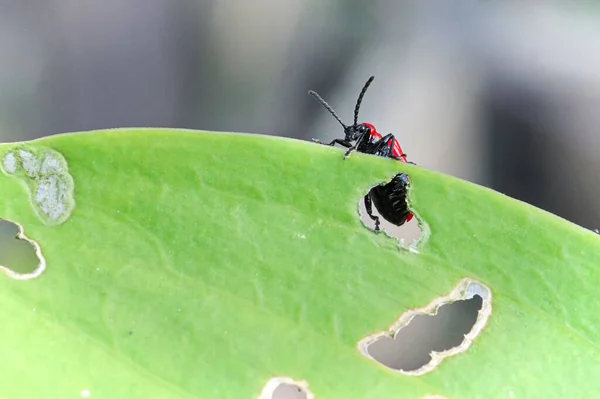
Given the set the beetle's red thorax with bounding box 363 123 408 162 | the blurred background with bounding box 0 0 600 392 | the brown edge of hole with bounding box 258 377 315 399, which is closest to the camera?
the brown edge of hole with bounding box 258 377 315 399

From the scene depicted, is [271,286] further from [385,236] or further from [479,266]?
[479,266]

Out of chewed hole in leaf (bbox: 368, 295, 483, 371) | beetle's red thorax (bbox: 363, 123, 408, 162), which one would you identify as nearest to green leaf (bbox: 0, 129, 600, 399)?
beetle's red thorax (bbox: 363, 123, 408, 162)

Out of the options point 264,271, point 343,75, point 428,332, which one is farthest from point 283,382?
point 343,75

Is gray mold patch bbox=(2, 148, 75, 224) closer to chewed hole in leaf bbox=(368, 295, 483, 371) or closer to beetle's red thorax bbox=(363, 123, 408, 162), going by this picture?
beetle's red thorax bbox=(363, 123, 408, 162)

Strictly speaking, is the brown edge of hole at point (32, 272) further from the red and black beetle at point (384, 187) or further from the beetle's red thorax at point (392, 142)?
the beetle's red thorax at point (392, 142)

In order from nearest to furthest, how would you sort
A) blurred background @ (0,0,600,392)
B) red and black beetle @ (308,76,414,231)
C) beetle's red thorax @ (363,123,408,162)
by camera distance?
red and black beetle @ (308,76,414,231) → beetle's red thorax @ (363,123,408,162) → blurred background @ (0,0,600,392)

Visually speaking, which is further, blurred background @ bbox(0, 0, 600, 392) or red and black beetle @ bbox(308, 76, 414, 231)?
blurred background @ bbox(0, 0, 600, 392)

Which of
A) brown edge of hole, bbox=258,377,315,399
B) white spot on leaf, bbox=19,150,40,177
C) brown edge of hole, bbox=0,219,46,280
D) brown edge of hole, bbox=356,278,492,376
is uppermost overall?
Result: white spot on leaf, bbox=19,150,40,177

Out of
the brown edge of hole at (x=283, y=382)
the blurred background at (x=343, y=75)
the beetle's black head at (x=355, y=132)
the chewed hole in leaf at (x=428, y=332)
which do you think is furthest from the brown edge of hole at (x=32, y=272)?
the blurred background at (x=343, y=75)

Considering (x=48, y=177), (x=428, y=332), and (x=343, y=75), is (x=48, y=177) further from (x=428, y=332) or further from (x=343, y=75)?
(x=343, y=75)
